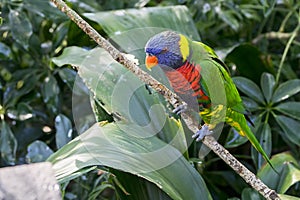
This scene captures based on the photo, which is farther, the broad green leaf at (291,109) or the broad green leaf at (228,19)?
the broad green leaf at (228,19)

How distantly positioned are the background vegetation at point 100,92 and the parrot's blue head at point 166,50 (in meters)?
0.14

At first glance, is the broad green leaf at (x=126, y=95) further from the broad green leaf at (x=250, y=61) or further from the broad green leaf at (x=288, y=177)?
the broad green leaf at (x=250, y=61)

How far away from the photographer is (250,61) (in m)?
1.37

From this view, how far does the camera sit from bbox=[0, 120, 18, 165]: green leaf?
1.17m

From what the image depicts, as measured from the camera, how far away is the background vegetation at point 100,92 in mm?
1119

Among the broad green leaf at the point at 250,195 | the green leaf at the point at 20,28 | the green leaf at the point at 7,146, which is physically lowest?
the green leaf at the point at 7,146

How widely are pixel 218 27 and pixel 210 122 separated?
0.80 m

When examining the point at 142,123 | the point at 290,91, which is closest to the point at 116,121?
the point at 142,123

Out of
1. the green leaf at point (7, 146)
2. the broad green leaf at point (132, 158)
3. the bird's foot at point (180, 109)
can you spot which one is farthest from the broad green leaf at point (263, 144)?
the green leaf at point (7, 146)

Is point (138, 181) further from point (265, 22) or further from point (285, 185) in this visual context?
point (265, 22)

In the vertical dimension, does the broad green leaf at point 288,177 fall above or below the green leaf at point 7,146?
above

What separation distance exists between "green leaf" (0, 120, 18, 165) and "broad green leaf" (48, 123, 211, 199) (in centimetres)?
33

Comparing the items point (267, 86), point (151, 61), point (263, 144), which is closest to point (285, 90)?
point (267, 86)

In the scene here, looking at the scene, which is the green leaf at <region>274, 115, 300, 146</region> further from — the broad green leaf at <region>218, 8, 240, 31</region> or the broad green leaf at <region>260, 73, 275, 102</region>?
the broad green leaf at <region>218, 8, 240, 31</region>
